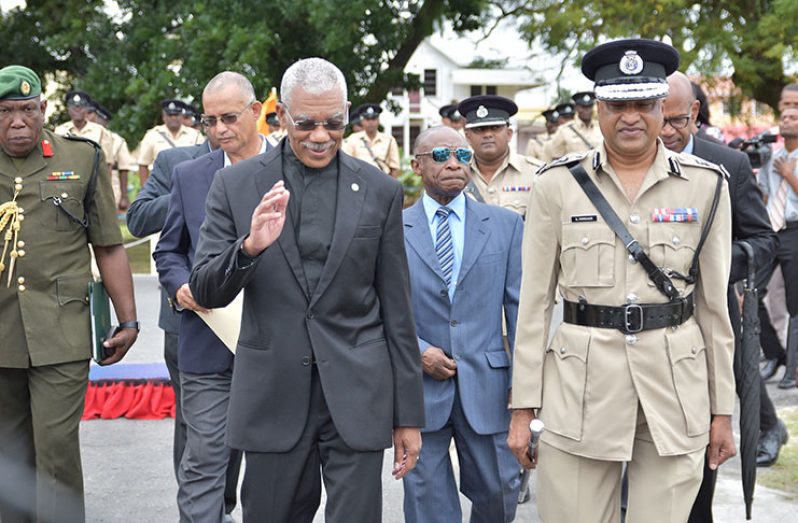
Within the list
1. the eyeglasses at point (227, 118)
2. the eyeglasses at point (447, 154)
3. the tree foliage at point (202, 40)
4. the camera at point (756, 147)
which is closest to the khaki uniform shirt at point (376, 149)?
the tree foliage at point (202, 40)

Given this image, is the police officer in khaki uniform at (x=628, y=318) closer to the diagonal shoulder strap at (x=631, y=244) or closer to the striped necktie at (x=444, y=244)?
the diagonal shoulder strap at (x=631, y=244)

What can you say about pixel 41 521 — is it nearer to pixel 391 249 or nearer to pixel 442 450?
pixel 442 450

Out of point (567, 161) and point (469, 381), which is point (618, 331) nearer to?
point (567, 161)

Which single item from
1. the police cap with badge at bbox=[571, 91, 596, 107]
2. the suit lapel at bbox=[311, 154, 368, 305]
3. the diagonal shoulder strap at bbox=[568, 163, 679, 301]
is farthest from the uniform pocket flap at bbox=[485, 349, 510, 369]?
the police cap with badge at bbox=[571, 91, 596, 107]

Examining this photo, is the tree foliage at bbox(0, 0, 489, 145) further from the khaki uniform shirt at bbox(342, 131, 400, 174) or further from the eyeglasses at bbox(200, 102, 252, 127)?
the eyeglasses at bbox(200, 102, 252, 127)

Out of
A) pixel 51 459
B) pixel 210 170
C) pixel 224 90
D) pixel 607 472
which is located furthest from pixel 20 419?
pixel 607 472

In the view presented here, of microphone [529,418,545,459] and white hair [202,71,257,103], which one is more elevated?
white hair [202,71,257,103]

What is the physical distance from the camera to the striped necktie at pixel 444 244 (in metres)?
4.98

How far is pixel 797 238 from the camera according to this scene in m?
8.32

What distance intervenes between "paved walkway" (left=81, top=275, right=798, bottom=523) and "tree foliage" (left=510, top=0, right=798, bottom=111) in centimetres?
1111

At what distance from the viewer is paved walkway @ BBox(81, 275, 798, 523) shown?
614 centimetres

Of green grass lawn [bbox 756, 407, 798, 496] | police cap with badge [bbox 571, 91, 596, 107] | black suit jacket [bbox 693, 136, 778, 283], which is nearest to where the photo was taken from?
black suit jacket [bbox 693, 136, 778, 283]

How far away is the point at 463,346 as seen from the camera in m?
4.87

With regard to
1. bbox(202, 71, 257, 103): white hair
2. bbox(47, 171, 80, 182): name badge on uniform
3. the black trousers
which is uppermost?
bbox(202, 71, 257, 103): white hair
